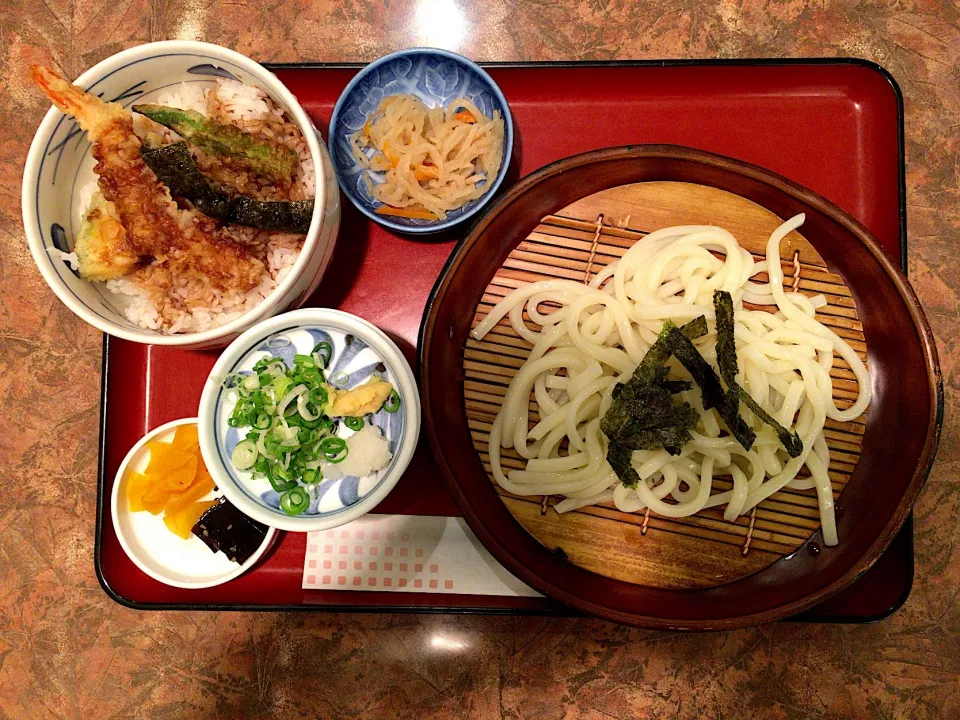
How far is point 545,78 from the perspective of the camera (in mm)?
2133

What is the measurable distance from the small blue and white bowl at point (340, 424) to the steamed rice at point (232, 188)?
13 cm

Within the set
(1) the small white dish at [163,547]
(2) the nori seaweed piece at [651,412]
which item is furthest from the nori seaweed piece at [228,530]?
(2) the nori seaweed piece at [651,412]

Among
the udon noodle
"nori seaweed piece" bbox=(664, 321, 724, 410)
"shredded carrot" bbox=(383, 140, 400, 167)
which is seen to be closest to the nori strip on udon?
"nori seaweed piece" bbox=(664, 321, 724, 410)

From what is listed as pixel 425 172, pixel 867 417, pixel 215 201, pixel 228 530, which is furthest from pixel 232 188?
pixel 867 417

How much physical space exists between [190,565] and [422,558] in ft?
2.51

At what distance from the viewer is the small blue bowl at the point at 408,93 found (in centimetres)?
192

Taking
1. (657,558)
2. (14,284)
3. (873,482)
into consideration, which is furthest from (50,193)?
(873,482)

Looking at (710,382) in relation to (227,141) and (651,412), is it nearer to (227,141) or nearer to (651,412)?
(651,412)

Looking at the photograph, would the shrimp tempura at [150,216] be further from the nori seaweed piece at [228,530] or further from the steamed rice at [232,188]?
the nori seaweed piece at [228,530]

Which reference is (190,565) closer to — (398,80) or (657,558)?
(657,558)

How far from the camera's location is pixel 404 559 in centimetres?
202

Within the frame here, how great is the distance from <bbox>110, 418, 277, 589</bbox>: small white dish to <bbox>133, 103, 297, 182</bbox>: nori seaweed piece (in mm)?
841

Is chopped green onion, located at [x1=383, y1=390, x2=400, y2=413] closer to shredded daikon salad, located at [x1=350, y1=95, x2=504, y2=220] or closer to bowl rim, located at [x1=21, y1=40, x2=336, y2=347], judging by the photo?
bowl rim, located at [x1=21, y1=40, x2=336, y2=347]

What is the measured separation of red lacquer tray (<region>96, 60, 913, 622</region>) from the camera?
Result: 2.10 meters
